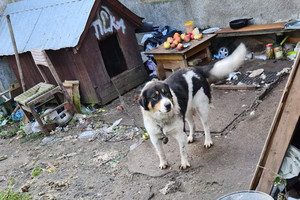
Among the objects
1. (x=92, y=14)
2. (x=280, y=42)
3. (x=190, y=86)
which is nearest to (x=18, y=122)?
(x=92, y=14)

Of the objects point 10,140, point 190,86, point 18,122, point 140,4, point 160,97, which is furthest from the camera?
point 140,4

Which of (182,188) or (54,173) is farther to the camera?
(54,173)

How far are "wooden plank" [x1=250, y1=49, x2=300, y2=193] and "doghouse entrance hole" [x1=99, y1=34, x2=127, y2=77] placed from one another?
20.0ft

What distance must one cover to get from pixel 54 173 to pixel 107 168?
3.30ft

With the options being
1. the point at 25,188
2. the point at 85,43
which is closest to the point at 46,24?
the point at 85,43

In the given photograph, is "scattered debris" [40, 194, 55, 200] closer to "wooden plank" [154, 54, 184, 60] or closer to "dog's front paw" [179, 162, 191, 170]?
"dog's front paw" [179, 162, 191, 170]

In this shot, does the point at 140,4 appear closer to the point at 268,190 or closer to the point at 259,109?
the point at 259,109

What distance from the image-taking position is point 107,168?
529 centimetres

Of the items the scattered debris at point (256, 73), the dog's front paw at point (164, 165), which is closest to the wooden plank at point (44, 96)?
the dog's front paw at point (164, 165)

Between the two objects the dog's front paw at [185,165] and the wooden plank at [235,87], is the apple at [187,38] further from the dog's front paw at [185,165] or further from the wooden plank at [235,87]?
the dog's front paw at [185,165]

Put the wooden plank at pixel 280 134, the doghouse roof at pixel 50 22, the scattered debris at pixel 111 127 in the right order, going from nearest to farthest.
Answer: the wooden plank at pixel 280 134, the scattered debris at pixel 111 127, the doghouse roof at pixel 50 22

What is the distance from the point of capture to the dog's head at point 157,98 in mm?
3996

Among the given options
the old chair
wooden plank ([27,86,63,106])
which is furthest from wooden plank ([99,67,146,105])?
wooden plank ([27,86,63,106])

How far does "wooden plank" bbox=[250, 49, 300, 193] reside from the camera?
260 cm
